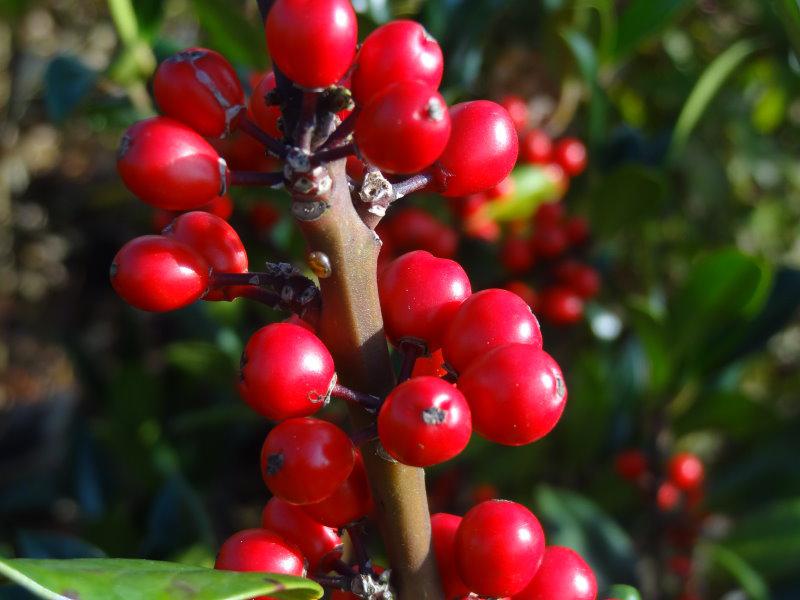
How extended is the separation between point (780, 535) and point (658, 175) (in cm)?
74

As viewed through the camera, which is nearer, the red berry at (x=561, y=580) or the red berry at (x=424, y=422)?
the red berry at (x=424, y=422)

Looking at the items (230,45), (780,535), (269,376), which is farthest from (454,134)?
(780,535)

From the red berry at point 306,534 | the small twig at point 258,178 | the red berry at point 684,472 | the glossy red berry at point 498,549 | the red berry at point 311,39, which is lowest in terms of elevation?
the red berry at point 684,472

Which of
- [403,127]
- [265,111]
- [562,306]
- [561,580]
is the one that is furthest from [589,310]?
[403,127]

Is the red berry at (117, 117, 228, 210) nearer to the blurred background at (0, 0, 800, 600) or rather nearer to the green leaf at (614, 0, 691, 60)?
the blurred background at (0, 0, 800, 600)

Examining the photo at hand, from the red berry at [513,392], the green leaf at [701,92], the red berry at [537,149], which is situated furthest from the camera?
the red berry at [537,149]

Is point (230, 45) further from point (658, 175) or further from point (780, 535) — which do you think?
point (780, 535)

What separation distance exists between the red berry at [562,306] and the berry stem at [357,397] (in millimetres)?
1243

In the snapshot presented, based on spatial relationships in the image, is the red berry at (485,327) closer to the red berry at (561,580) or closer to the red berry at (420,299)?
the red berry at (420,299)

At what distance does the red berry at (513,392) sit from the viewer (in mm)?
697

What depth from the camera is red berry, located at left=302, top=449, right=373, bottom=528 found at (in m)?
0.82

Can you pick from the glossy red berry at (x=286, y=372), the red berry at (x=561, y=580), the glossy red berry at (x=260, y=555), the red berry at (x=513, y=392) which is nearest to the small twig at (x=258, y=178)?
the glossy red berry at (x=286, y=372)

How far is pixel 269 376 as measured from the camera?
71 centimetres

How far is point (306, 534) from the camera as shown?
0.85m
